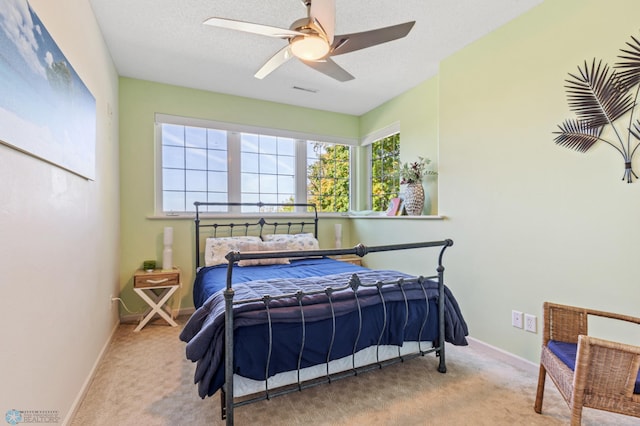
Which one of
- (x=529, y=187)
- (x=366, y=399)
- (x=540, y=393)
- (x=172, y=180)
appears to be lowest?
(x=366, y=399)

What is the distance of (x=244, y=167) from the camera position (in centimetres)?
400

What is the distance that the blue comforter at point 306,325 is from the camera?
156 centimetres

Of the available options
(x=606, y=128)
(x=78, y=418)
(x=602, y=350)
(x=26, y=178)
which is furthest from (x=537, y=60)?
(x=78, y=418)

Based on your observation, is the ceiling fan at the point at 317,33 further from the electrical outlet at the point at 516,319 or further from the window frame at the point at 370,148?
the window frame at the point at 370,148

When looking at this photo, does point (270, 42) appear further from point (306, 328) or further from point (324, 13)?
point (306, 328)

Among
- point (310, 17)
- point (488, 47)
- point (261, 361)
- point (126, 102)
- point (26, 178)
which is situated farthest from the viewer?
point (126, 102)

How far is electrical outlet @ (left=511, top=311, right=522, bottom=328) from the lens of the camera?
7.61 ft

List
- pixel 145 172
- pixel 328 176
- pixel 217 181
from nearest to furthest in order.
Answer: pixel 145 172 < pixel 217 181 < pixel 328 176

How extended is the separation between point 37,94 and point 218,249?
7.35 feet

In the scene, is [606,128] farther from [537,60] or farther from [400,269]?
[400,269]

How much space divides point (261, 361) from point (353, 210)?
10.9 ft

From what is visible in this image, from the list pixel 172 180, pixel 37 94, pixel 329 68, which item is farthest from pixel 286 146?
pixel 37 94

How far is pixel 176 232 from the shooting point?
3.57 metres

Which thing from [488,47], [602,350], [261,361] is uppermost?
[488,47]
